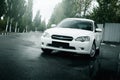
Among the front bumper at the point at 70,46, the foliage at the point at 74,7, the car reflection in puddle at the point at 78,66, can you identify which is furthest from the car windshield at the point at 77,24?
the foliage at the point at 74,7

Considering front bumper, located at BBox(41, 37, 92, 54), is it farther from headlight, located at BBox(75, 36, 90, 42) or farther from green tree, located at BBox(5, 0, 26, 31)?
green tree, located at BBox(5, 0, 26, 31)

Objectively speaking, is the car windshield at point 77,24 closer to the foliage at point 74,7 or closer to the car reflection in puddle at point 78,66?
the car reflection in puddle at point 78,66

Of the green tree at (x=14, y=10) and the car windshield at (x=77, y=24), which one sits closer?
the car windshield at (x=77, y=24)

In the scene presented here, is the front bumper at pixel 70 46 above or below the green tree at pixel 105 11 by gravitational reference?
below

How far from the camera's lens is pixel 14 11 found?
47.2 m

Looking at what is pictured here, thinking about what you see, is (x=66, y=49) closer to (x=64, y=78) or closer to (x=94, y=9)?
(x=64, y=78)

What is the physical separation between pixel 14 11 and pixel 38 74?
42.5 m

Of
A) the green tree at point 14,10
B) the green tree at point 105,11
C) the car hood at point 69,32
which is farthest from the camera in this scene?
the green tree at point 14,10

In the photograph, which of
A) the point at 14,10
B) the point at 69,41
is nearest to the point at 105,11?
the point at 14,10

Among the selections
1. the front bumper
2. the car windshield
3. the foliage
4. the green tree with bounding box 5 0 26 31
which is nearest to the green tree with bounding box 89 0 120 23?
the green tree with bounding box 5 0 26 31

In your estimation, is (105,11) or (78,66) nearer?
(78,66)

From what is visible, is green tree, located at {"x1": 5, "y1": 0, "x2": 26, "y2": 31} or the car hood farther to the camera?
green tree, located at {"x1": 5, "y1": 0, "x2": 26, "y2": 31}

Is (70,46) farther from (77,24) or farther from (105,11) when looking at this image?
(105,11)

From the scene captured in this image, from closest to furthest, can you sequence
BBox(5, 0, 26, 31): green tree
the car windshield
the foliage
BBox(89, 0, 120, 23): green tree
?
the car windshield → BBox(89, 0, 120, 23): green tree → BBox(5, 0, 26, 31): green tree → the foliage
